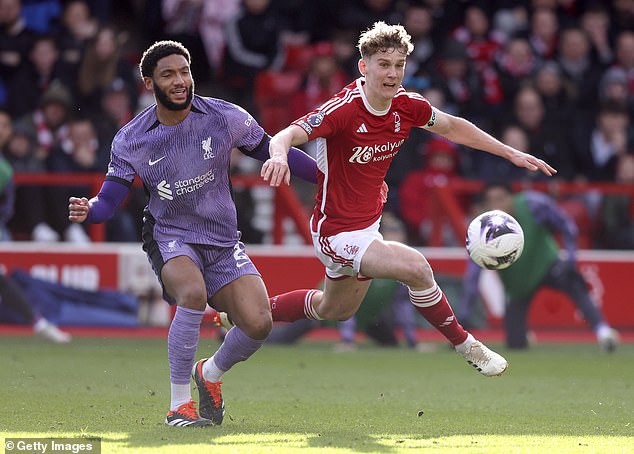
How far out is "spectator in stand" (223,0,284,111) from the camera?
16.6 m

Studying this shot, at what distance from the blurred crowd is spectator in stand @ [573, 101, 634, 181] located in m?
0.02

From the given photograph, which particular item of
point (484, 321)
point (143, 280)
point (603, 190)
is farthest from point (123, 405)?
point (603, 190)

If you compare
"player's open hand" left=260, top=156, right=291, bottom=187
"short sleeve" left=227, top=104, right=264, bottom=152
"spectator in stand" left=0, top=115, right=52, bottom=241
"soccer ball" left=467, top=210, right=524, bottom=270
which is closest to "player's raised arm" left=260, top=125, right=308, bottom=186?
"player's open hand" left=260, top=156, right=291, bottom=187

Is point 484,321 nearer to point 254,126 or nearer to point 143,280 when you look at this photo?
point 143,280

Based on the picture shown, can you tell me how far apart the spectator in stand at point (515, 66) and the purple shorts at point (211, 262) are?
974 cm

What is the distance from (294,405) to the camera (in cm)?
857

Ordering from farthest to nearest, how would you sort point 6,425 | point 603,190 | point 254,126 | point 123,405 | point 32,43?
point 32,43, point 603,190, point 123,405, point 254,126, point 6,425

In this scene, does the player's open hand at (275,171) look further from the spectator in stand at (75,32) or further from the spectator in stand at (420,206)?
the spectator in stand at (75,32)

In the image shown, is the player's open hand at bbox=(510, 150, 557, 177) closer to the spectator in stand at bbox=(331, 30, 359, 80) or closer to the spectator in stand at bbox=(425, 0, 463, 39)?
the spectator in stand at bbox=(331, 30, 359, 80)

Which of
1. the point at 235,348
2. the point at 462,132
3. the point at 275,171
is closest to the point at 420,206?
the point at 462,132

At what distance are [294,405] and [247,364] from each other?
3045 mm

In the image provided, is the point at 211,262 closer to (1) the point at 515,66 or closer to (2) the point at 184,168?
(2) the point at 184,168

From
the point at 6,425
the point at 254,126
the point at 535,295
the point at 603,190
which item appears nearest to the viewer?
the point at 6,425

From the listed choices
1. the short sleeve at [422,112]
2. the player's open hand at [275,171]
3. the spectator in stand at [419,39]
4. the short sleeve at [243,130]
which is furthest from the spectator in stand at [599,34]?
the player's open hand at [275,171]
